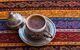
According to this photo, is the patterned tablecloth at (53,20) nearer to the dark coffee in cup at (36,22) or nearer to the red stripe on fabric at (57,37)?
the red stripe on fabric at (57,37)

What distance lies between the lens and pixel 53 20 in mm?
1033

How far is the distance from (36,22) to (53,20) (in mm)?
164

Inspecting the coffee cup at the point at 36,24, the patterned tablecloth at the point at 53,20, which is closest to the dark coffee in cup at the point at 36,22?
the coffee cup at the point at 36,24

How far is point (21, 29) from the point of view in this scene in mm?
981

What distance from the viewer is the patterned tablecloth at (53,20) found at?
0.99 metres

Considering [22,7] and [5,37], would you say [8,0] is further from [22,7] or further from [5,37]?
[5,37]

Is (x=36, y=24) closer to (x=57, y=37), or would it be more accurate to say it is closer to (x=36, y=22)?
(x=36, y=22)

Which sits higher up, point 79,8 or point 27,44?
point 79,8

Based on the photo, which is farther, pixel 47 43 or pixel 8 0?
pixel 8 0

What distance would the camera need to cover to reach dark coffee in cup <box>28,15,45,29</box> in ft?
2.90

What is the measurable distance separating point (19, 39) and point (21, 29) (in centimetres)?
5

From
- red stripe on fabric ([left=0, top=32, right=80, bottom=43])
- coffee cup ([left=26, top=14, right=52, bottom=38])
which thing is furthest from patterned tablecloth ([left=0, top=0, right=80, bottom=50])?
coffee cup ([left=26, top=14, right=52, bottom=38])

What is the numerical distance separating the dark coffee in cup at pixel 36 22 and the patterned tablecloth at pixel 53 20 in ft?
0.42

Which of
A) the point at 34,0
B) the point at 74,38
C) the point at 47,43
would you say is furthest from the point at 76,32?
the point at 34,0
